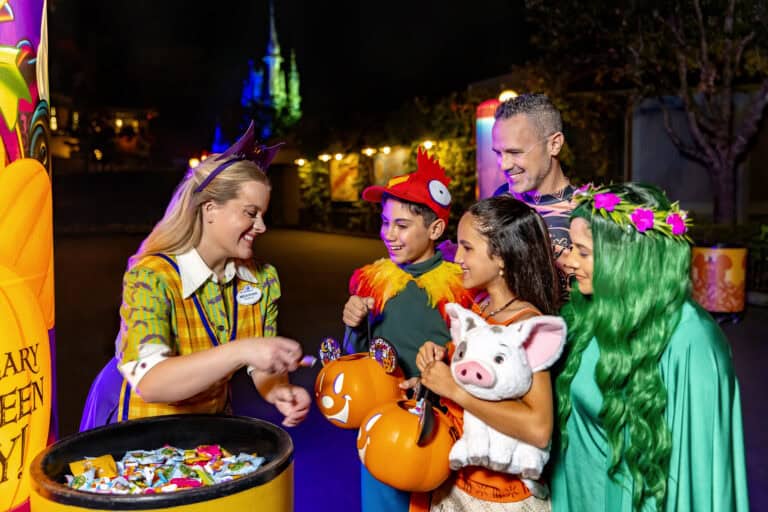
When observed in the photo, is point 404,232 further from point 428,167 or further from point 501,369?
point 501,369

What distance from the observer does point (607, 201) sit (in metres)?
1.94

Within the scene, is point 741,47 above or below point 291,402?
above

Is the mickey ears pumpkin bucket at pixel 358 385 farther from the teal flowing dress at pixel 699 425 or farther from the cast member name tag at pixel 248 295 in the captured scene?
the teal flowing dress at pixel 699 425

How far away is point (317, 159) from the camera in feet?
86.6

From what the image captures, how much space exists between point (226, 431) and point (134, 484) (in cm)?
31

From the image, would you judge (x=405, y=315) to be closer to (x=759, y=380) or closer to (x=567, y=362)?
(x=567, y=362)

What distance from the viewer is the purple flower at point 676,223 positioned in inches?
75.3

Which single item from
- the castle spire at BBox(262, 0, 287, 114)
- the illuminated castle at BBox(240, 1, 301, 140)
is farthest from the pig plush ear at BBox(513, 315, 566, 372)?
the castle spire at BBox(262, 0, 287, 114)

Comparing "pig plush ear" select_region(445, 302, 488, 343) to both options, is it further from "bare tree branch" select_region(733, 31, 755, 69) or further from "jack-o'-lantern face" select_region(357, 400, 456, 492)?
"bare tree branch" select_region(733, 31, 755, 69)

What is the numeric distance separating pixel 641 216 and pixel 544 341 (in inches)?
16.9

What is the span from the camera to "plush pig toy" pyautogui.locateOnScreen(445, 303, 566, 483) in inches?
70.3

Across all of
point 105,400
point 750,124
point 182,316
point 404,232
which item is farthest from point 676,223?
point 750,124

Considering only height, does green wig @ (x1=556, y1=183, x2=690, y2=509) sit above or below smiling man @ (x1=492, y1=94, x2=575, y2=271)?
below

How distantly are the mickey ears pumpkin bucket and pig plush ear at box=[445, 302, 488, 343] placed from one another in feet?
1.42
